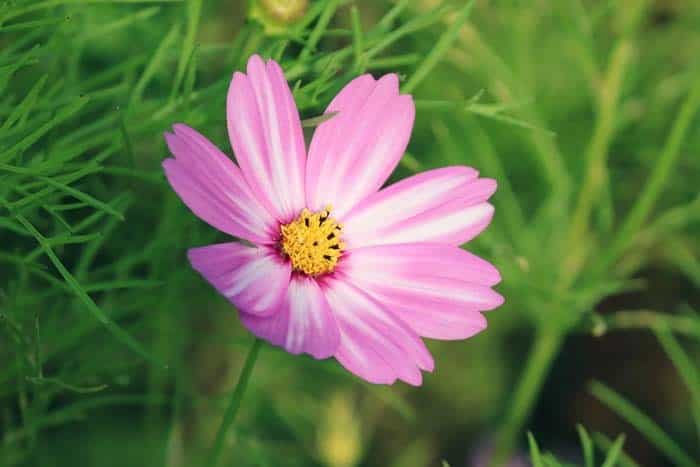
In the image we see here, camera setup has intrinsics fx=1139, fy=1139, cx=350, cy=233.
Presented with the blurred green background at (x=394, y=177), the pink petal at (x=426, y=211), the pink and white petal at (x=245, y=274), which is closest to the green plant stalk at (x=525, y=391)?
the blurred green background at (x=394, y=177)

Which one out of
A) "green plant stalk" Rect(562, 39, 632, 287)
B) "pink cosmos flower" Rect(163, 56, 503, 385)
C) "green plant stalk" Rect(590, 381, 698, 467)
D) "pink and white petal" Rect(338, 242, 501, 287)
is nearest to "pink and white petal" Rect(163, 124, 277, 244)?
"pink cosmos flower" Rect(163, 56, 503, 385)

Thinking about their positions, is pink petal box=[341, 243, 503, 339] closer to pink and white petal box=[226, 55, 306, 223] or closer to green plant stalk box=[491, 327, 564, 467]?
pink and white petal box=[226, 55, 306, 223]

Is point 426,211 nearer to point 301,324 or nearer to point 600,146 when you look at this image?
point 301,324

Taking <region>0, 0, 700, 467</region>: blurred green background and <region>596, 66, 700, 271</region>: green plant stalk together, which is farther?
<region>596, 66, 700, 271</region>: green plant stalk

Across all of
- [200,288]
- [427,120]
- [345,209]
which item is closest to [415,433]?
[427,120]

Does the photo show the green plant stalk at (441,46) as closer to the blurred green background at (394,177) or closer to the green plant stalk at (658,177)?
the blurred green background at (394,177)

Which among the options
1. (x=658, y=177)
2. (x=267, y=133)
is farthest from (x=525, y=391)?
(x=267, y=133)
